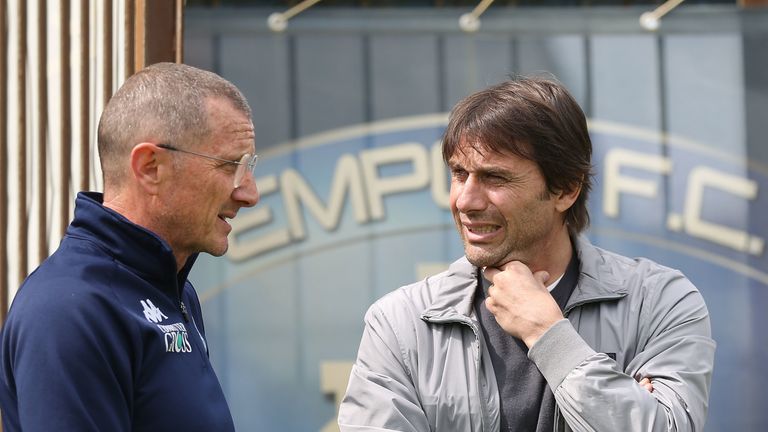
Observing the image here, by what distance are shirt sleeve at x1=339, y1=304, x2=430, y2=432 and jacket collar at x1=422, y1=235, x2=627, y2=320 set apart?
0.09 metres

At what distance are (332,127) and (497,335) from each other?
2372 millimetres

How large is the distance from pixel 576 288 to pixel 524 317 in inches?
6.1

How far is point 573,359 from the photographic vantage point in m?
1.81

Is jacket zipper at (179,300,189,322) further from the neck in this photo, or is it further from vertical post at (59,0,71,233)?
vertical post at (59,0,71,233)

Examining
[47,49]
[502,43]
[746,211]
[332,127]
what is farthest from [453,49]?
[47,49]

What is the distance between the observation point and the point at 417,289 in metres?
2.06

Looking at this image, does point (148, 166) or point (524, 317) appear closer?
point (148, 166)

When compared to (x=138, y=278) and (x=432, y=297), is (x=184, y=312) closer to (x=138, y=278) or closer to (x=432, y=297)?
(x=138, y=278)

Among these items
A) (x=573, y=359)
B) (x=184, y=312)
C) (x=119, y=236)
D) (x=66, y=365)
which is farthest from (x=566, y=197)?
(x=66, y=365)

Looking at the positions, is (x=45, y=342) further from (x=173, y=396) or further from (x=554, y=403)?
(x=554, y=403)

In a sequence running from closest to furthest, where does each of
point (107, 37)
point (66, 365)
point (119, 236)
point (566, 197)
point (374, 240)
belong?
point (66, 365) < point (119, 236) < point (566, 197) < point (107, 37) < point (374, 240)

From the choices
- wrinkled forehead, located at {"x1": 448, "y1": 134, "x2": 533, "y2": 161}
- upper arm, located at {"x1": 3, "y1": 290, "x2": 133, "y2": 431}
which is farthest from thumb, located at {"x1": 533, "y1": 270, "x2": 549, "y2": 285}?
upper arm, located at {"x1": 3, "y1": 290, "x2": 133, "y2": 431}

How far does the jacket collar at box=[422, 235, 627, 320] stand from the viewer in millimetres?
1965

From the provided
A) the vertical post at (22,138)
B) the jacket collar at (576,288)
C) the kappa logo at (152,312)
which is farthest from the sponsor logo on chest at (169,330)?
the vertical post at (22,138)
